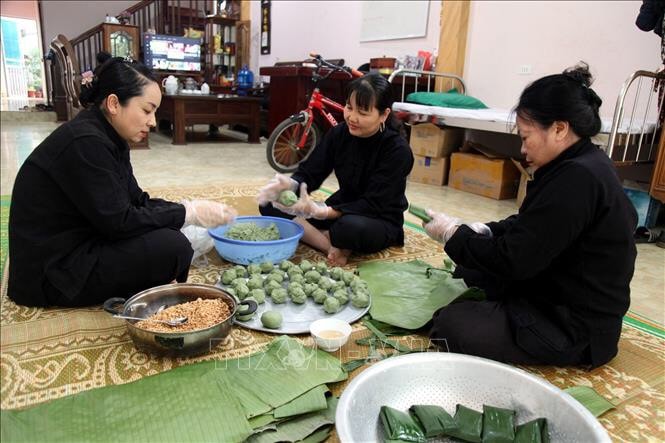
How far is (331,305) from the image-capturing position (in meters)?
1.72

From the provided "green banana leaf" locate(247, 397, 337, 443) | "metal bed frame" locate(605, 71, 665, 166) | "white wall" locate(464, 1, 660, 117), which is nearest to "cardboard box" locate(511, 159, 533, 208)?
"metal bed frame" locate(605, 71, 665, 166)

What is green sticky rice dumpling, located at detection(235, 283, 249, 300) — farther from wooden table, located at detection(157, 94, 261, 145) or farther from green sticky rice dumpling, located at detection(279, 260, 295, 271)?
wooden table, located at detection(157, 94, 261, 145)

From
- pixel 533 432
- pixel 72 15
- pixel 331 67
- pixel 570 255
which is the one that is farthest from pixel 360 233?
pixel 72 15

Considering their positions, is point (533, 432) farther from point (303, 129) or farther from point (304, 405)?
point (303, 129)

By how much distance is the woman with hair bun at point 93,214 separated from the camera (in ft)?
4.79

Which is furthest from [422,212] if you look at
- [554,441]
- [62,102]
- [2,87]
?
[2,87]

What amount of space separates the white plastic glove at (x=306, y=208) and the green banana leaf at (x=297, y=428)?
110 cm

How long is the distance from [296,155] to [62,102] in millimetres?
4996

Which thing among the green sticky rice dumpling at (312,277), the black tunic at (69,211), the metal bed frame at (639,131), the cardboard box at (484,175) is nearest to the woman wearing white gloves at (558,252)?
the green sticky rice dumpling at (312,277)

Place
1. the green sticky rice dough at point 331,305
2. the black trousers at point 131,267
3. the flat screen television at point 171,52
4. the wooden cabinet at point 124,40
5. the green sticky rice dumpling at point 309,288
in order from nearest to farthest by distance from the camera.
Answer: the black trousers at point 131,267 → the green sticky rice dough at point 331,305 → the green sticky rice dumpling at point 309,288 → the wooden cabinet at point 124,40 → the flat screen television at point 171,52

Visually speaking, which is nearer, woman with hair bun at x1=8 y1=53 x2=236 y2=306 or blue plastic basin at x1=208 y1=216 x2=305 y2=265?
woman with hair bun at x1=8 y1=53 x2=236 y2=306

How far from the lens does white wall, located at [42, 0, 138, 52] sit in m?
9.08

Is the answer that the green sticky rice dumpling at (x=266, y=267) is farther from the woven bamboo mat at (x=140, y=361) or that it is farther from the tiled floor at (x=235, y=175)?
the tiled floor at (x=235, y=175)

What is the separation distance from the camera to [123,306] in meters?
1.47
